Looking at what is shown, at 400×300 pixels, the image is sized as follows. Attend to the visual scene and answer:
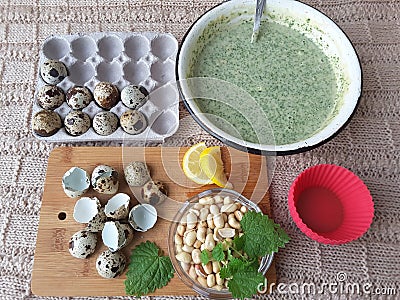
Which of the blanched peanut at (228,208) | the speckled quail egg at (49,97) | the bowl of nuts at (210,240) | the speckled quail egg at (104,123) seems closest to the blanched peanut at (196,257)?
the bowl of nuts at (210,240)

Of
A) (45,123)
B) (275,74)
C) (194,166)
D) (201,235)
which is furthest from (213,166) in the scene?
(45,123)

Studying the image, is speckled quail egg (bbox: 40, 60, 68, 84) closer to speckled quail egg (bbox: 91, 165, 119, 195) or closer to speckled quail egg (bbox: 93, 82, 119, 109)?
speckled quail egg (bbox: 93, 82, 119, 109)

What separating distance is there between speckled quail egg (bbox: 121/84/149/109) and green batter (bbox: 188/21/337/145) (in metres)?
0.13

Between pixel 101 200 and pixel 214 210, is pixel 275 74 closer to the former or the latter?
pixel 214 210

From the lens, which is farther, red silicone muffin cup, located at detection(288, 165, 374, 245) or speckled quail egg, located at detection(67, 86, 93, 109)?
speckled quail egg, located at detection(67, 86, 93, 109)

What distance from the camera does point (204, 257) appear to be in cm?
91

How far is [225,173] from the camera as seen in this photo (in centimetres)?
104

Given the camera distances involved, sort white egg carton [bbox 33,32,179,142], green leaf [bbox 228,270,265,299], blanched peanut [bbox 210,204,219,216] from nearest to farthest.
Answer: green leaf [bbox 228,270,265,299] < blanched peanut [bbox 210,204,219,216] < white egg carton [bbox 33,32,179,142]

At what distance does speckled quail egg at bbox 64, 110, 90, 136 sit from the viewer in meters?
1.04

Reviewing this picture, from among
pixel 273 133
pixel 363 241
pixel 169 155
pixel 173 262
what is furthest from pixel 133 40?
pixel 363 241

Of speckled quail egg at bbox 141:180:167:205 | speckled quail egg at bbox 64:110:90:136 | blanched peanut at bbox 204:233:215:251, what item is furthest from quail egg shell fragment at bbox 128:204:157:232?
speckled quail egg at bbox 64:110:90:136

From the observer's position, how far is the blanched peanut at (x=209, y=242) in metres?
0.93

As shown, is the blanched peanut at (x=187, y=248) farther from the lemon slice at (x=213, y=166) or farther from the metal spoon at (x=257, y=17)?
the metal spoon at (x=257, y=17)

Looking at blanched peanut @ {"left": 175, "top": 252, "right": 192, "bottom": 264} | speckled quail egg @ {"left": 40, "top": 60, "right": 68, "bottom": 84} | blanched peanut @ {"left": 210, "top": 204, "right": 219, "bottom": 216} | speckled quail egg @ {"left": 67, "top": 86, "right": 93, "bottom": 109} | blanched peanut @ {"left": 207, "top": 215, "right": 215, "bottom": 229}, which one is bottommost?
blanched peanut @ {"left": 175, "top": 252, "right": 192, "bottom": 264}
